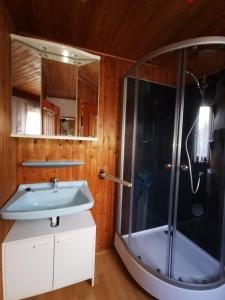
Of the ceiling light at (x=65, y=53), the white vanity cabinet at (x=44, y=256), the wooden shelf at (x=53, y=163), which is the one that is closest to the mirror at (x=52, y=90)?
the ceiling light at (x=65, y=53)

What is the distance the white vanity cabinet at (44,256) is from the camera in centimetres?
120

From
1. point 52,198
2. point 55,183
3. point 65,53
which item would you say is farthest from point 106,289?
point 65,53

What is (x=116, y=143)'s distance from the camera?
1928 mm

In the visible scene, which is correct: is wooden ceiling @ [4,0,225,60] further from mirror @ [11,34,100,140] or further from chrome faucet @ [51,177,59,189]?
chrome faucet @ [51,177,59,189]

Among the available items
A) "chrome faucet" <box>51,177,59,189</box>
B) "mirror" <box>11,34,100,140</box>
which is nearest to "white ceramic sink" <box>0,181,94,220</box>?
"chrome faucet" <box>51,177,59,189</box>

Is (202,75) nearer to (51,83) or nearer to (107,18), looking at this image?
(107,18)

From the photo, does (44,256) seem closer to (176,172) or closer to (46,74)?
(176,172)

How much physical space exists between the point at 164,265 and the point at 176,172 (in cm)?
84

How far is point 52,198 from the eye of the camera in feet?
5.12

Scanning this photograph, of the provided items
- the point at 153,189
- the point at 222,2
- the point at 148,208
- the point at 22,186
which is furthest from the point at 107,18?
the point at 148,208

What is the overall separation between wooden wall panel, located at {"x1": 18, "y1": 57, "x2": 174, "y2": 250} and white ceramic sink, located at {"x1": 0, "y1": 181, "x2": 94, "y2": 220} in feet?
0.25

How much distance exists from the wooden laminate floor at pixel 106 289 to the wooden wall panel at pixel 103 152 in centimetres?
33

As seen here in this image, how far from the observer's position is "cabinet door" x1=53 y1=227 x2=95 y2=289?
51.8 inches

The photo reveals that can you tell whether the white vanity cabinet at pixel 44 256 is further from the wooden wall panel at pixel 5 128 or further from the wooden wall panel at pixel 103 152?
the wooden wall panel at pixel 103 152
